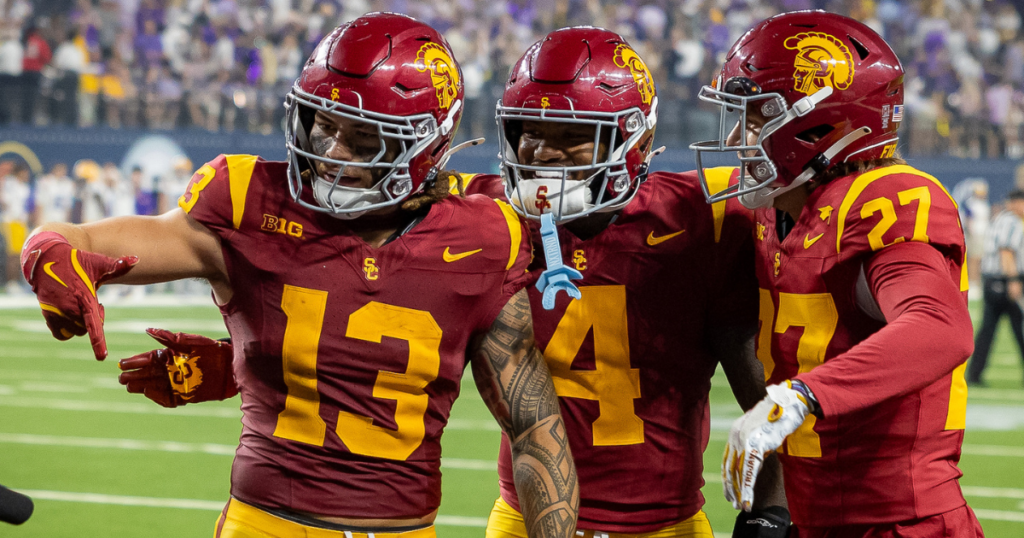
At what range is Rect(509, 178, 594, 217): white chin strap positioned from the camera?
268 centimetres

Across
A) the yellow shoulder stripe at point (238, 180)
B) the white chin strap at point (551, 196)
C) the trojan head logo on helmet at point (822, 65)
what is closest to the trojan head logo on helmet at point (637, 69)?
the white chin strap at point (551, 196)

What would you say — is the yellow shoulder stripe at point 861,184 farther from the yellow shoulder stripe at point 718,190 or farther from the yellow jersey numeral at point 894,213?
the yellow shoulder stripe at point 718,190

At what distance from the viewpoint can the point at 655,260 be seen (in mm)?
2822

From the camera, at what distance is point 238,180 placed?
240cm

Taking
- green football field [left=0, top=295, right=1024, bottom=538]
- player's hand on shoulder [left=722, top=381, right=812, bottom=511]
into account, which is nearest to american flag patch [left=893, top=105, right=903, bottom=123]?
player's hand on shoulder [left=722, top=381, right=812, bottom=511]

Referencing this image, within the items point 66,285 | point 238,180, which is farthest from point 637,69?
point 66,285

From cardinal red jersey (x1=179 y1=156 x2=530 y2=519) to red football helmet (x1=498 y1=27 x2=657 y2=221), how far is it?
0.36m

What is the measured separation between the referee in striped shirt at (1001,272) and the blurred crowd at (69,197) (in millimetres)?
10456

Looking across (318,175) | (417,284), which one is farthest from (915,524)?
(318,175)

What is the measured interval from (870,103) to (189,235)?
1.62 metres

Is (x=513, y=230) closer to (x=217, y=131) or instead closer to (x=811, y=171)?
(x=811, y=171)

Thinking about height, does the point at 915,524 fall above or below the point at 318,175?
below

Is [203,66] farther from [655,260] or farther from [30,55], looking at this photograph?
[655,260]

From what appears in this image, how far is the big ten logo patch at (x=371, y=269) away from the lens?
238 cm
